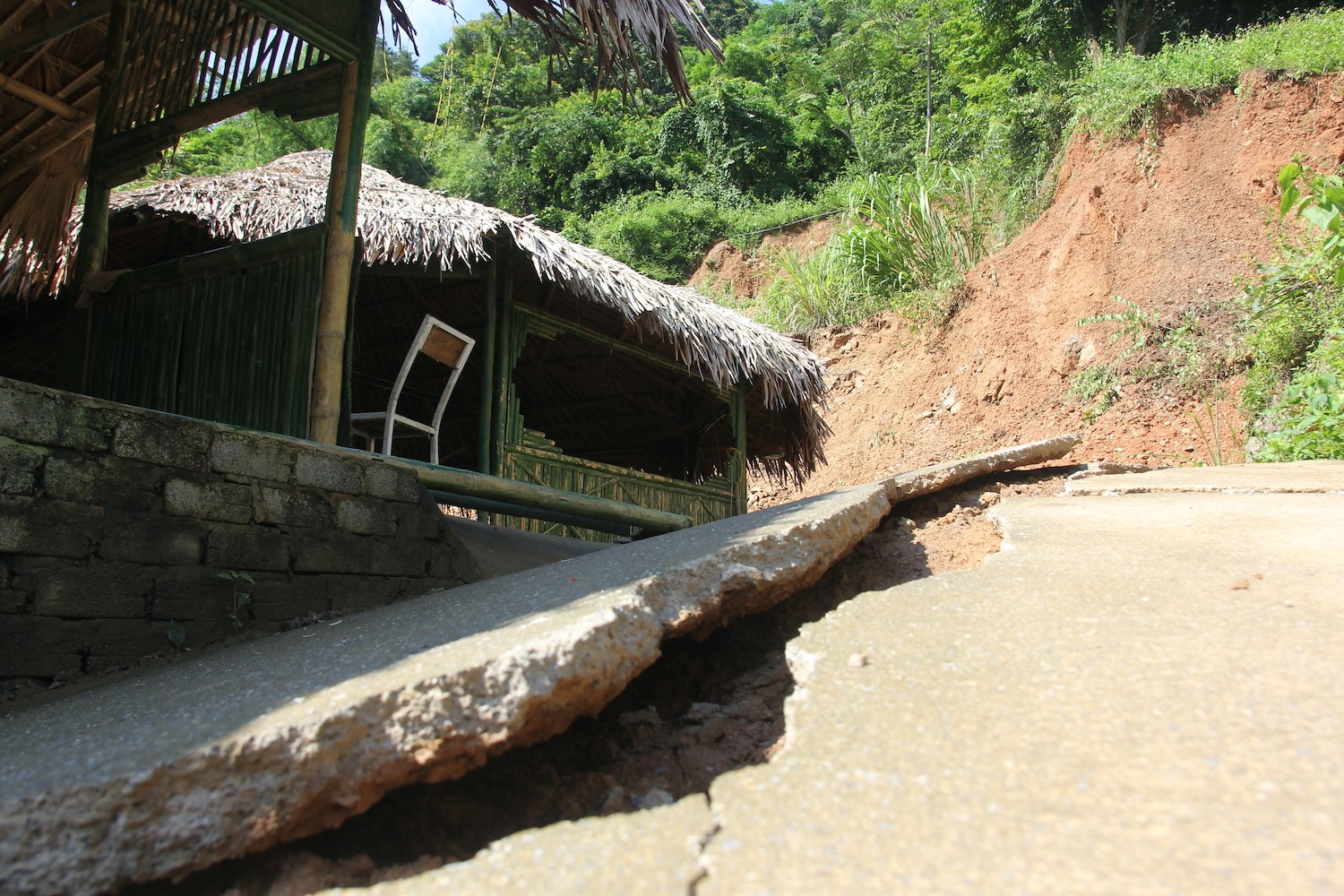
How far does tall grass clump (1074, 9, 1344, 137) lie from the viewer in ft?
35.6

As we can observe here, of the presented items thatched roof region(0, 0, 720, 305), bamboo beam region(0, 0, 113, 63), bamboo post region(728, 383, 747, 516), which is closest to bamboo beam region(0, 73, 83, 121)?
thatched roof region(0, 0, 720, 305)

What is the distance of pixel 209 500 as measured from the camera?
3.00 m

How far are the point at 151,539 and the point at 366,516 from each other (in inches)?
32.0

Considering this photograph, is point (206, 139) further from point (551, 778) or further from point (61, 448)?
point (551, 778)

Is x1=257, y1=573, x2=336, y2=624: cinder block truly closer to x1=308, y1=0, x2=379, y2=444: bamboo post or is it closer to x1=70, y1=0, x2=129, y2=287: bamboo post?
x1=308, y1=0, x2=379, y2=444: bamboo post

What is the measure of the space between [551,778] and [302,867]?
0.47 m

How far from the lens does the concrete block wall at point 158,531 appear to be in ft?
8.47

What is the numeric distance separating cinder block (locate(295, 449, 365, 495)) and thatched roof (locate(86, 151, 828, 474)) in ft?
6.67

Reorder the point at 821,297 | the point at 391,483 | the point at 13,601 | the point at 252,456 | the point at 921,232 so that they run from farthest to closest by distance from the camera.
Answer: the point at 821,297 < the point at 921,232 < the point at 391,483 < the point at 252,456 < the point at 13,601

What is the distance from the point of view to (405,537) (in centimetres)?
367

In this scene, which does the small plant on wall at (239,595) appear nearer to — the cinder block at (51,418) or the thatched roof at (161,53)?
the cinder block at (51,418)

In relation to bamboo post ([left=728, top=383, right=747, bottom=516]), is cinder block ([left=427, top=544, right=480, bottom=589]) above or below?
below

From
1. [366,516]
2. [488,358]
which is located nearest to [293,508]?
[366,516]

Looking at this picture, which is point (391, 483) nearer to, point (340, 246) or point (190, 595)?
point (190, 595)
